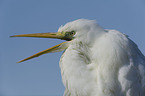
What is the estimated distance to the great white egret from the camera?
226cm

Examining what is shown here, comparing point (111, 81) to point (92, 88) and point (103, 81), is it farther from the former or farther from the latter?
point (92, 88)

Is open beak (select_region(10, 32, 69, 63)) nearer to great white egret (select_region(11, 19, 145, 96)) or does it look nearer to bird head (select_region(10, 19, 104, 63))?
bird head (select_region(10, 19, 104, 63))

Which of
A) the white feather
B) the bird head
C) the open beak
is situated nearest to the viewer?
the white feather

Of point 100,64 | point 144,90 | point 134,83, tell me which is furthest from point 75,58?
point 144,90

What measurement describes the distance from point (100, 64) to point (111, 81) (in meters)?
0.24

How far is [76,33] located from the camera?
260 centimetres

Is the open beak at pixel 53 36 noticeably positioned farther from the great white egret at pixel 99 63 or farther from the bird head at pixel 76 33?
the great white egret at pixel 99 63

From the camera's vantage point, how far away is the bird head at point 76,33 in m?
2.50

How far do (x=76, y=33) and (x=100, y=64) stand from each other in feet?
1.82

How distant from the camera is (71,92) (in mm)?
2510

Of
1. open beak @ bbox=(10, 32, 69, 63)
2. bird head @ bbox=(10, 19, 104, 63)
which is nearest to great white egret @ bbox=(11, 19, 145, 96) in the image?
bird head @ bbox=(10, 19, 104, 63)

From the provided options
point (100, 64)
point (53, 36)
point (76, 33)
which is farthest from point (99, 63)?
point (53, 36)

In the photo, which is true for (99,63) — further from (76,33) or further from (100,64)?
(76,33)

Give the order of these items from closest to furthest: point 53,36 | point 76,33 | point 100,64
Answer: point 100,64
point 76,33
point 53,36
